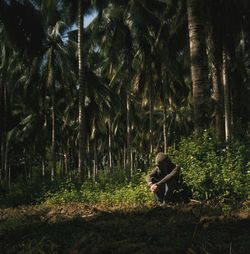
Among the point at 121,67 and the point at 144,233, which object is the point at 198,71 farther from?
the point at 121,67

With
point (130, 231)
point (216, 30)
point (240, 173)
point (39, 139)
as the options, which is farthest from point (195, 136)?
point (39, 139)

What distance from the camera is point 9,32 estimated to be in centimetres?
2705

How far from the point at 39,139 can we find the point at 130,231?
4392cm

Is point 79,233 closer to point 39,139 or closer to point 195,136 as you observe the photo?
point 195,136

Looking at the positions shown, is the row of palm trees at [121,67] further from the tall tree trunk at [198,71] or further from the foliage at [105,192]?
the foliage at [105,192]

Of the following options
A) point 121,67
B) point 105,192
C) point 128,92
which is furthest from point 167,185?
point 121,67

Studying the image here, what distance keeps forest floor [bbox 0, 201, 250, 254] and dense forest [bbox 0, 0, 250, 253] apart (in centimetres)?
5

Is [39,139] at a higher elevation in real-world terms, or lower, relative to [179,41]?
lower

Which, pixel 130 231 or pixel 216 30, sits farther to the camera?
pixel 216 30

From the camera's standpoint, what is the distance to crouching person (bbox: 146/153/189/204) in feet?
34.5

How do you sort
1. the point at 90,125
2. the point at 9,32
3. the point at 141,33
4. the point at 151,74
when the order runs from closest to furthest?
1. the point at 9,32
2. the point at 141,33
3. the point at 151,74
4. the point at 90,125

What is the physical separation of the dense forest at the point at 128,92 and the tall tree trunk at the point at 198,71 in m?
0.02

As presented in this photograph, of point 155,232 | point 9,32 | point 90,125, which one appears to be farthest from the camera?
point 90,125

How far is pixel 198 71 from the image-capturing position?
→ 1309 centimetres
